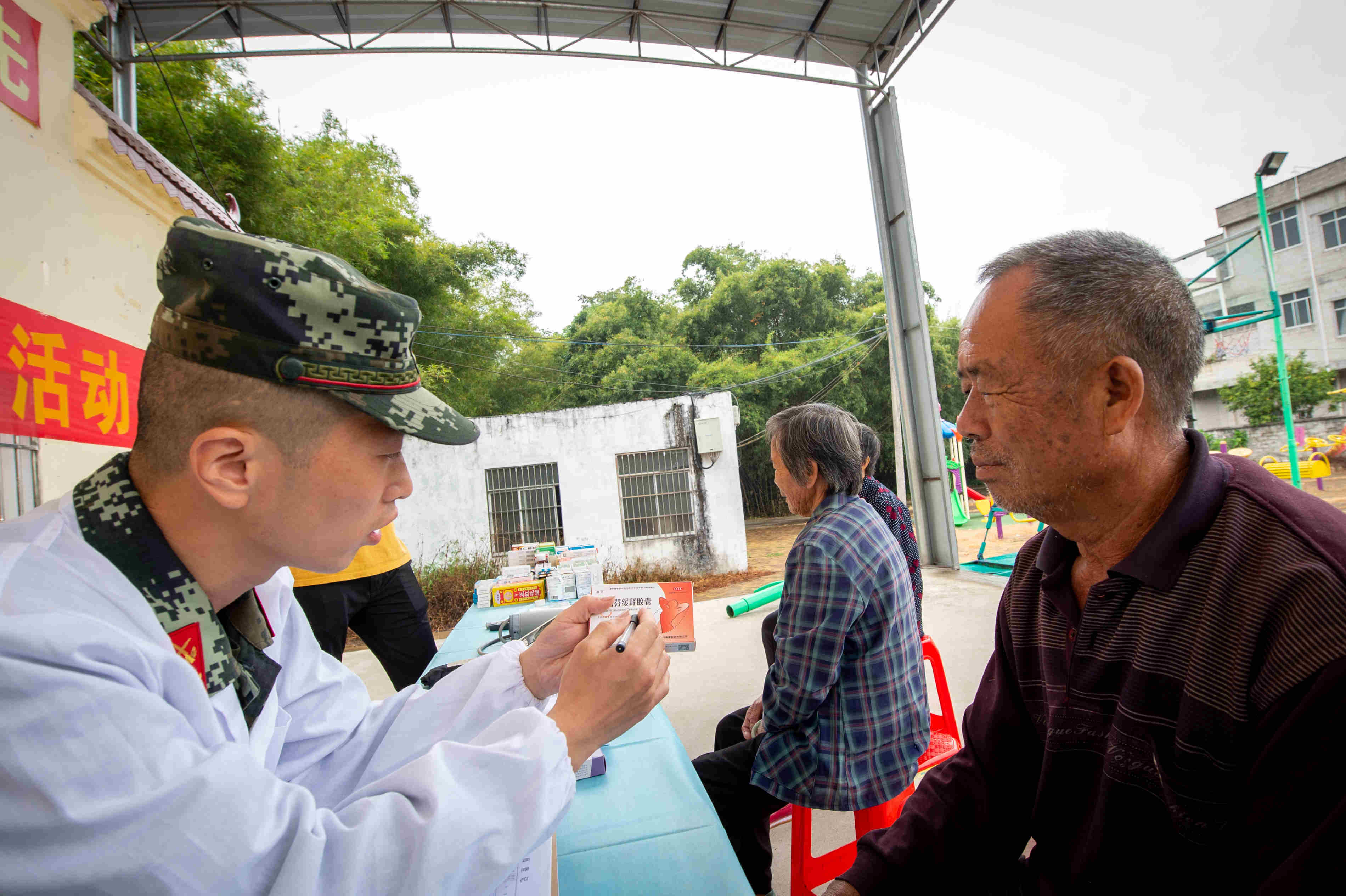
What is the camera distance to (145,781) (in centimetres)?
65

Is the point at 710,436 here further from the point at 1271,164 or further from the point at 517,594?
the point at 1271,164

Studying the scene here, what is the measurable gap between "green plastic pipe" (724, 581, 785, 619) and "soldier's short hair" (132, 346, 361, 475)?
5048 millimetres

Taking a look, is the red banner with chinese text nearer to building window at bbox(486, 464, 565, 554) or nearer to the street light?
building window at bbox(486, 464, 565, 554)

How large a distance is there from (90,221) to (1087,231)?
16.1 ft

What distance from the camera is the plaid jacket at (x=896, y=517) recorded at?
3064 millimetres

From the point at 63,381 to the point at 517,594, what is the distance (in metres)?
2.62

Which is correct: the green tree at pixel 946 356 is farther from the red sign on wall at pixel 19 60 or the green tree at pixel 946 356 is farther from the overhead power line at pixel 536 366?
the red sign on wall at pixel 19 60

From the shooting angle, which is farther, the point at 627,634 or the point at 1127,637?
the point at 627,634

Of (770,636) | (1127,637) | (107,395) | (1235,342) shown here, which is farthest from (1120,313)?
(1235,342)

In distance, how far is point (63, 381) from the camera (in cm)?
317

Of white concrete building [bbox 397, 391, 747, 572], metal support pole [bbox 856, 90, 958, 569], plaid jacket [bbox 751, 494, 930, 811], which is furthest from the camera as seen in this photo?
white concrete building [bbox 397, 391, 747, 572]

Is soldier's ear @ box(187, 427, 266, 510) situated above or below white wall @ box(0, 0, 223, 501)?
below

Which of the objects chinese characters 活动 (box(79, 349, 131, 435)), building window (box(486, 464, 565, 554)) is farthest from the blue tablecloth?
building window (box(486, 464, 565, 554))

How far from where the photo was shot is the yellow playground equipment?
28.5 feet
